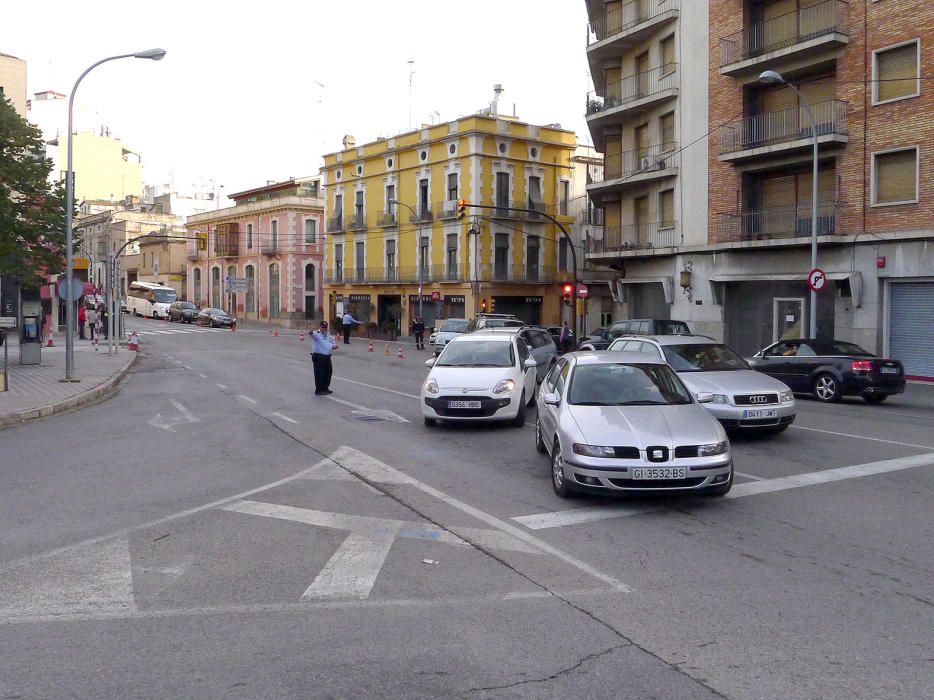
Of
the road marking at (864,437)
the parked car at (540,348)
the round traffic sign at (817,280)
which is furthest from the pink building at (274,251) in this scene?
the road marking at (864,437)

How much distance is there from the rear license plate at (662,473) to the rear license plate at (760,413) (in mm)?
4509

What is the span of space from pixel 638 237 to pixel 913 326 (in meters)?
12.8

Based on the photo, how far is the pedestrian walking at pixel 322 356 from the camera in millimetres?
19625

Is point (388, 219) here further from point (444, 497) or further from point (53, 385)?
point (444, 497)

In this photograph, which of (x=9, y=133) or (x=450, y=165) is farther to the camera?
(x=450, y=165)

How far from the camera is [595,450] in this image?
27.2 feet

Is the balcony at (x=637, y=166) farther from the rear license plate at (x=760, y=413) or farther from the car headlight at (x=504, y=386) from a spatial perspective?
the rear license plate at (x=760, y=413)

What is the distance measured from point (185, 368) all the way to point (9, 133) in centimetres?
925

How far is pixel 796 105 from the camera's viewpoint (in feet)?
91.9

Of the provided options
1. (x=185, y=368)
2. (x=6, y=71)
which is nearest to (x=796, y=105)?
(x=185, y=368)

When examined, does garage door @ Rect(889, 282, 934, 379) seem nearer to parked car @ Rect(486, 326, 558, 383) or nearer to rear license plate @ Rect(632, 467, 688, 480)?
parked car @ Rect(486, 326, 558, 383)

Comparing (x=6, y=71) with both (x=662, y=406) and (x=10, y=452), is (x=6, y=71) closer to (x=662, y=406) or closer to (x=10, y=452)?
(x=10, y=452)

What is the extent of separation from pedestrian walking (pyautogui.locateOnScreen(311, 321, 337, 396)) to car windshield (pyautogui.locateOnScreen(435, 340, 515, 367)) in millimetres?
4843

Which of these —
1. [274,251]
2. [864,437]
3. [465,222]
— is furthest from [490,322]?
[274,251]
